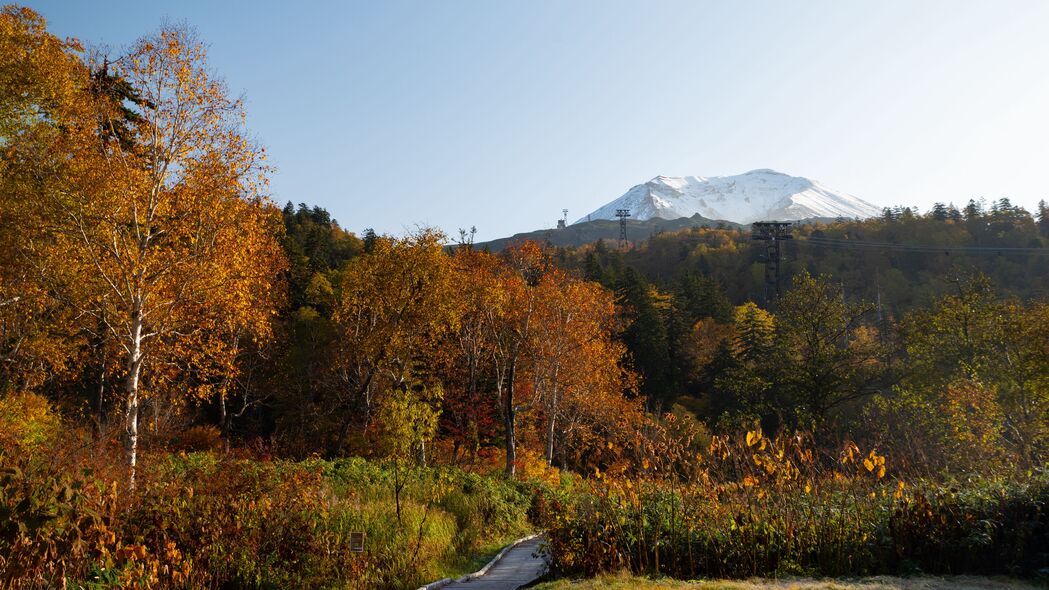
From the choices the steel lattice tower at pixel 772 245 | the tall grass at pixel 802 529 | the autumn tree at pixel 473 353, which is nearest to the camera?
the tall grass at pixel 802 529

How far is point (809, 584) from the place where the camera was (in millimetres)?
7270

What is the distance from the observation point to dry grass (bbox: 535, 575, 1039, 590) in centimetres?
705

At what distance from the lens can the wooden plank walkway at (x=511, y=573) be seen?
31.3 feet

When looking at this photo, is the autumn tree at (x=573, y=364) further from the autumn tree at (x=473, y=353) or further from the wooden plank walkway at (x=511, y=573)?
the wooden plank walkway at (x=511, y=573)

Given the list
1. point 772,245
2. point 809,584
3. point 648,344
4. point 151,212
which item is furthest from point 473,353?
point 772,245

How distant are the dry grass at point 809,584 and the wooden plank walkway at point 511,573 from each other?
1880 mm

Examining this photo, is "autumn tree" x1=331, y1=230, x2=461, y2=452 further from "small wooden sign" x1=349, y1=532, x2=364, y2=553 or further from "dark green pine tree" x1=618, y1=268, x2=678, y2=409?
"dark green pine tree" x1=618, y1=268, x2=678, y2=409

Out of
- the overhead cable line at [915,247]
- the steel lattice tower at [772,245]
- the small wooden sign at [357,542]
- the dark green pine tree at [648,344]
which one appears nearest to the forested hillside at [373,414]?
the small wooden sign at [357,542]

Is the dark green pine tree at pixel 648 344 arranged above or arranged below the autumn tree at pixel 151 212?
below

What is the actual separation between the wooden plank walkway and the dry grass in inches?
74.0

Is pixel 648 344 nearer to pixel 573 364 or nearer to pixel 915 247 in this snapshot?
pixel 573 364

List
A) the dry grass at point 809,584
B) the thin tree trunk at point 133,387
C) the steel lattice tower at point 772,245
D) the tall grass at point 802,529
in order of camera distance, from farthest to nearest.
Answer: the steel lattice tower at point 772,245 → the thin tree trunk at point 133,387 → the tall grass at point 802,529 → the dry grass at point 809,584

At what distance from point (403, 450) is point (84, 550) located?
1082cm

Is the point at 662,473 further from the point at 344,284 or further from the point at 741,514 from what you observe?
the point at 344,284
